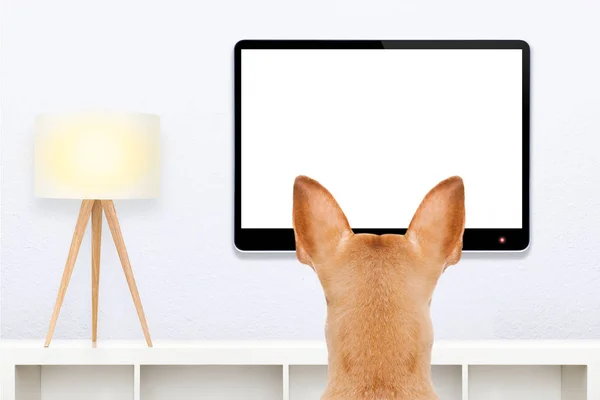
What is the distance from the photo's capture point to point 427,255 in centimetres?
104

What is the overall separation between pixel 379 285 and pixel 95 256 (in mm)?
1512

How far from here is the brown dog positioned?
101cm

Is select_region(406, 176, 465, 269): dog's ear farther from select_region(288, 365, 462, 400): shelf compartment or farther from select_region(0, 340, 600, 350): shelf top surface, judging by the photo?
select_region(288, 365, 462, 400): shelf compartment

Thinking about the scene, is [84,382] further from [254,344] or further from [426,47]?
[426,47]

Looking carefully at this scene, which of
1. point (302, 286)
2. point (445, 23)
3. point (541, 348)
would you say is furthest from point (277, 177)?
point (541, 348)

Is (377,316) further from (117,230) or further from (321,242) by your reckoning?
(117,230)

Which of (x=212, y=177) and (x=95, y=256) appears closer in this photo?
(x=95, y=256)

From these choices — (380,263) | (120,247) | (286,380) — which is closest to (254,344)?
(286,380)

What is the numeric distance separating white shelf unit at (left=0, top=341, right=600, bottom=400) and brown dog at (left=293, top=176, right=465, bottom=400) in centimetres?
116

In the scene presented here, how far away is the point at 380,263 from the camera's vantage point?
3.43ft

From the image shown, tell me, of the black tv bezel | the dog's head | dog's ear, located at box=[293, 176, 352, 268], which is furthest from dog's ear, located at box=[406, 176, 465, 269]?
the black tv bezel

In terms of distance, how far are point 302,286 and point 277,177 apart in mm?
399

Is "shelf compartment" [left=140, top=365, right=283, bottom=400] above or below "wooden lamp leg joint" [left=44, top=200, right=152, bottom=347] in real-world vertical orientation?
below

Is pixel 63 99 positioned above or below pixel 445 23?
below
